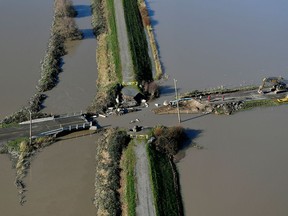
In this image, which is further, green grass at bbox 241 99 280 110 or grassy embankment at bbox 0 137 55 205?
green grass at bbox 241 99 280 110

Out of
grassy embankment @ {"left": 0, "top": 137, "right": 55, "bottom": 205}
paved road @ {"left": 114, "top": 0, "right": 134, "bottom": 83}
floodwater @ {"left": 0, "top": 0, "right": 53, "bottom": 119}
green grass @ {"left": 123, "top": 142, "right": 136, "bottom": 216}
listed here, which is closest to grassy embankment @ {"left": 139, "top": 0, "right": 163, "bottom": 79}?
paved road @ {"left": 114, "top": 0, "right": 134, "bottom": 83}

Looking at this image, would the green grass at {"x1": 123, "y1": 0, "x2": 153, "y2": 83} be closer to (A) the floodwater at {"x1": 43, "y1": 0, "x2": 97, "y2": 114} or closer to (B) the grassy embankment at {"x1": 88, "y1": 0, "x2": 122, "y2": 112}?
(B) the grassy embankment at {"x1": 88, "y1": 0, "x2": 122, "y2": 112}

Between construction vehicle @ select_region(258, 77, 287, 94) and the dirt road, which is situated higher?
construction vehicle @ select_region(258, 77, 287, 94)

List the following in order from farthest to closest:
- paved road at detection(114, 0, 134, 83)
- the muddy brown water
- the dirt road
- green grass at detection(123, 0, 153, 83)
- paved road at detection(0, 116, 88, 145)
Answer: green grass at detection(123, 0, 153, 83), paved road at detection(114, 0, 134, 83), paved road at detection(0, 116, 88, 145), the muddy brown water, the dirt road

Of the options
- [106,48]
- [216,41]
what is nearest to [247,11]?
[216,41]

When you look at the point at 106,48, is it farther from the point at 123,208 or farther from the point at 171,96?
the point at 123,208

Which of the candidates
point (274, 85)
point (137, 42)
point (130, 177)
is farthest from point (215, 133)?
point (137, 42)
